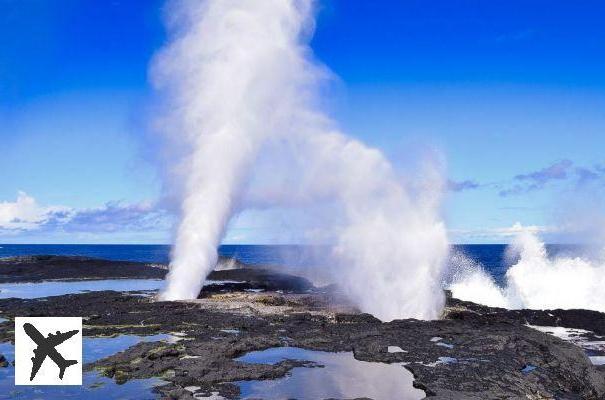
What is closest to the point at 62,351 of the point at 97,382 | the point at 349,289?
the point at 97,382

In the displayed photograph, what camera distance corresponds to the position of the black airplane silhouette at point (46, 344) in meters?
16.3

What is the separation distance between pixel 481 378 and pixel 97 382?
13.3 m

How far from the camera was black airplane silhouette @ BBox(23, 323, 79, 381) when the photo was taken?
16312 millimetres

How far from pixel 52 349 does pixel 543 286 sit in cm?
5219

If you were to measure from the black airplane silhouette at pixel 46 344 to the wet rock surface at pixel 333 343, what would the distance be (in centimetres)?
308

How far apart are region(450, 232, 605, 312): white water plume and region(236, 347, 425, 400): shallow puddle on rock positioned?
37.4 metres

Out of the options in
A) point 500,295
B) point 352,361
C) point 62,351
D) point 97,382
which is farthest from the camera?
point 500,295

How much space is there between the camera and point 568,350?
23.6 metres

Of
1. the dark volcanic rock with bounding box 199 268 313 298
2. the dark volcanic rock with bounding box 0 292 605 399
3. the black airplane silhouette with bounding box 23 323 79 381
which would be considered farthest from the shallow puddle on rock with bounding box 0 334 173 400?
the dark volcanic rock with bounding box 199 268 313 298

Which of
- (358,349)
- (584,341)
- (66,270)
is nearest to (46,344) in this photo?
(358,349)

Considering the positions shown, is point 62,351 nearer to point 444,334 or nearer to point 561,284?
point 444,334

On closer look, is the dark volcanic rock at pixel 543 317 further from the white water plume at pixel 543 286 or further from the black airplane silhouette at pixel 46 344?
the black airplane silhouette at pixel 46 344

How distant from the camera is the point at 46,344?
639 inches

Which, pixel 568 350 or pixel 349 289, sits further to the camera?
pixel 349 289
